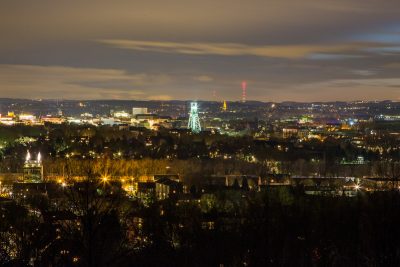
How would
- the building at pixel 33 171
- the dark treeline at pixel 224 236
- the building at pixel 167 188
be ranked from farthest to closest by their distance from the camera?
the building at pixel 33 171 → the building at pixel 167 188 → the dark treeline at pixel 224 236

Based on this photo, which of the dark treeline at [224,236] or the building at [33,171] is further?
the building at [33,171]

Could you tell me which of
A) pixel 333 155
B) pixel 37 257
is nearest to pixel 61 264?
pixel 37 257

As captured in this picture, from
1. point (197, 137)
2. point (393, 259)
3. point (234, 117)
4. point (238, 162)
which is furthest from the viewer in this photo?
point (234, 117)

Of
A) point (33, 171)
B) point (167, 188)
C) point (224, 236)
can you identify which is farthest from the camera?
point (33, 171)

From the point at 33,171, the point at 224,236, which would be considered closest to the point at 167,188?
the point at 33,171

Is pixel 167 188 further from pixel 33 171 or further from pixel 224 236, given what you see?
pixel 224 236

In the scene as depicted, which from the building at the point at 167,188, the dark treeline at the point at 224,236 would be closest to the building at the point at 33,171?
the building at the point at 167,188

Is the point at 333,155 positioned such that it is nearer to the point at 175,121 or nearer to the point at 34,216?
the point at 34,216

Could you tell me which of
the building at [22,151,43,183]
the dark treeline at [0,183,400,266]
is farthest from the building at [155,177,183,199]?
the dark treeline at [0,183,400,266]

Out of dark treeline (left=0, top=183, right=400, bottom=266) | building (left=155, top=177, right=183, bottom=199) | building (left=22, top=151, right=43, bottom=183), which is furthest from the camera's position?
building (left=22, top=151, right=43, bottom=183)

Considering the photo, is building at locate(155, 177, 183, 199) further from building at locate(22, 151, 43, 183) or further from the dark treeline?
the dark treeline

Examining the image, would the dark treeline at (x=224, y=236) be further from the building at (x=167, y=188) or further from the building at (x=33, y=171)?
the building at (x=33, y=171)
